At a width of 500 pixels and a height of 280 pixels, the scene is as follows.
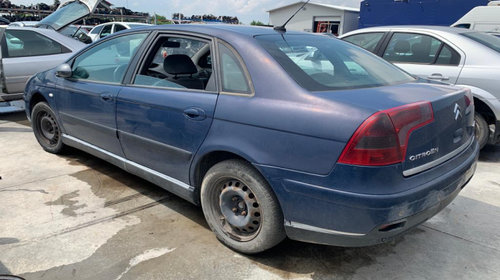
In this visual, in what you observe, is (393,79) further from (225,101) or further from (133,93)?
(133,93)

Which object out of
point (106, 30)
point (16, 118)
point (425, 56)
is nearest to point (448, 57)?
point (425, 56)

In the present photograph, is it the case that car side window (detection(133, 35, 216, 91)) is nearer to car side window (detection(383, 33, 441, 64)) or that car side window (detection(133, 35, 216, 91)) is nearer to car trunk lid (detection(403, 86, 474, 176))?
car trunk lid (detection(403, 86, 474, 176))

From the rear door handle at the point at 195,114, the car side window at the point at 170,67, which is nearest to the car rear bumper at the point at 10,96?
the car side window at the point at 170,67

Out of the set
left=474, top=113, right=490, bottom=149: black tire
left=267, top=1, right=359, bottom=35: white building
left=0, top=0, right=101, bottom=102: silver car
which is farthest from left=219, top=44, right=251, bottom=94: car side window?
left=267, top=1, right=359, bottom=35: white building

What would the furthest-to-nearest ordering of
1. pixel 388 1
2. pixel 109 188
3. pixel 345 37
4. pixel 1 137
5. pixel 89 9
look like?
pixel 388 1, pixel 89 9, pixel 345 37, pixel 1 137, pixel 109 188

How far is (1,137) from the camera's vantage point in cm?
535

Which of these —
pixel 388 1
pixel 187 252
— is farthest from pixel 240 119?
pixel 388 1

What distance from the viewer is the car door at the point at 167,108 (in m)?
2.60

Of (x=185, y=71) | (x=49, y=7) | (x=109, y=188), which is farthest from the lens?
(x=49, y=7)

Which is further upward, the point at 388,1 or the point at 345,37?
the point at 388,1

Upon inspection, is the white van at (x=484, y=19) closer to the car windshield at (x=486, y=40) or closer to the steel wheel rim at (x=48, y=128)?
the car windshield at (x=486, y=40)

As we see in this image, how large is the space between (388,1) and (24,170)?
12.5m

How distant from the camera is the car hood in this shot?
6.95 m

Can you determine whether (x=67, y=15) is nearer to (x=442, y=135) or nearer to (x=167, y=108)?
(x=167, y=108)
